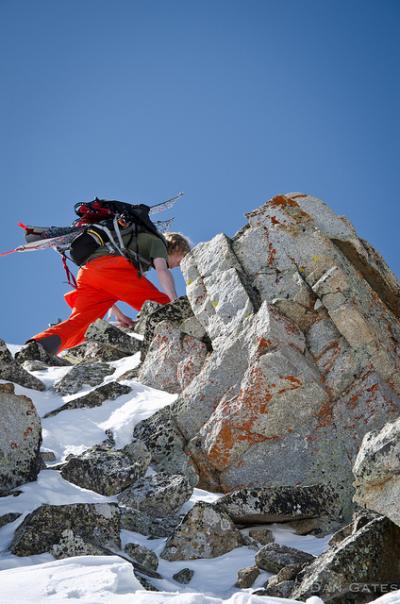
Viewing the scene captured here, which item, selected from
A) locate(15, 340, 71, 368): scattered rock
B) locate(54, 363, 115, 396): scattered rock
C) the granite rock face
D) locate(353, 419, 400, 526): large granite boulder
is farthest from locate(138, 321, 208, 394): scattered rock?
locate(353, 419, 400, 526): large granite boulder

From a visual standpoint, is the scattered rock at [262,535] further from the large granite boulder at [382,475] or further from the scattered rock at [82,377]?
the scattered rock at [82,377]

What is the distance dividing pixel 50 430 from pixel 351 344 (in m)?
3.71

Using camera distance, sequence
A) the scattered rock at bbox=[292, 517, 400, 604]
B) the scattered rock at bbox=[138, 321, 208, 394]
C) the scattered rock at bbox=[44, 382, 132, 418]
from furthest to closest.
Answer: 1. the scattered rock at bbox=[138, 321, 208, 394]
2. the scattered rock at bbox=[44, 382, 132, 418]
3. the scattered rock at bbox=[292, 517, 400, 604]

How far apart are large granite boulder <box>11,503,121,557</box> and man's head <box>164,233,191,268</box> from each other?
6763mm

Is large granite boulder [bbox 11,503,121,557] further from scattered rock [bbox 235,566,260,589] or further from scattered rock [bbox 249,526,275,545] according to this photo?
scattered rock [bbox 249,526,275,545]

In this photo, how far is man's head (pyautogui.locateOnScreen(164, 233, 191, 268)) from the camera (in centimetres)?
1259

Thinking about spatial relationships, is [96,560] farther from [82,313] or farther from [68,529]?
[82,313]

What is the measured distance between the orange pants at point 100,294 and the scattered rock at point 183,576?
24.3ft

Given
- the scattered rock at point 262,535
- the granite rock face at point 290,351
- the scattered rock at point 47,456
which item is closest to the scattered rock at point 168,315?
the granite rock face at point 290,351

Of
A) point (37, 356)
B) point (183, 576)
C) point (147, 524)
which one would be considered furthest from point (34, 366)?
point (183, 576)

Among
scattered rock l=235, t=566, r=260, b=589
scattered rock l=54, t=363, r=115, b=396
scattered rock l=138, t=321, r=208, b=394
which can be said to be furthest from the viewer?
scattered rock l=54, t=363, r=115, b=396

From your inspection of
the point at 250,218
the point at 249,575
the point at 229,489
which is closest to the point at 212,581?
the point at 249,575

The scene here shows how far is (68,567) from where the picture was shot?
4.98m

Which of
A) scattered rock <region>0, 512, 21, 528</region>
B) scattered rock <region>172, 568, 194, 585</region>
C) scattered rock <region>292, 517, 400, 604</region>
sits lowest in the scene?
scattered rock <region>292, 517, 400, 604</region>
